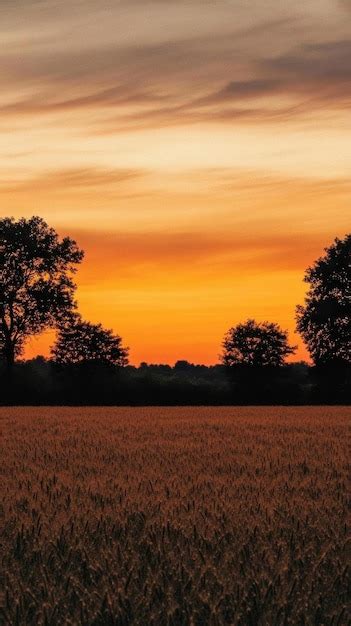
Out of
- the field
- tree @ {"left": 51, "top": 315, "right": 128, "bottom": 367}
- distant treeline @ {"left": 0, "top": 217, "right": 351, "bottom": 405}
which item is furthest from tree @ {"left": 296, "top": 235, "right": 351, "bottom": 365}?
the field

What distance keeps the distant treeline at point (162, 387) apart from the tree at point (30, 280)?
3074 millimetres

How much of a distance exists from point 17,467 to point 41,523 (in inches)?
186

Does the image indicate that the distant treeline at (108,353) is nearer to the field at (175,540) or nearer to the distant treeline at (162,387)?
the distant treeline at (162,387)

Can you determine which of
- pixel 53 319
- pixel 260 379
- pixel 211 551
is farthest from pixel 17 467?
pixel 260 379

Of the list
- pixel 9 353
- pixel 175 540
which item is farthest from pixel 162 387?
pixel 175 540

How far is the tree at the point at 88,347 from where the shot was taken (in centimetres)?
5925

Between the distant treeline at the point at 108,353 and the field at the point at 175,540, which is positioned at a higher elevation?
the distant treeline at the point at 108,353

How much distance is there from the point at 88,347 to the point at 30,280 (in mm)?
6768

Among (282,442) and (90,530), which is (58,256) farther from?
(90,530)

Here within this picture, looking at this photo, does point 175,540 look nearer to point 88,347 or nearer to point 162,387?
point 162,387

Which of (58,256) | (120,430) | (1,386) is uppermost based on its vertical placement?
(58,256)

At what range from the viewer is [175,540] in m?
6.52

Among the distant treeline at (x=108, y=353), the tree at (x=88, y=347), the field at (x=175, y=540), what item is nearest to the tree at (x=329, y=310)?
the distant treeline at (x=108, y=353)

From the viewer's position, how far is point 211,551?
20.2 ft
